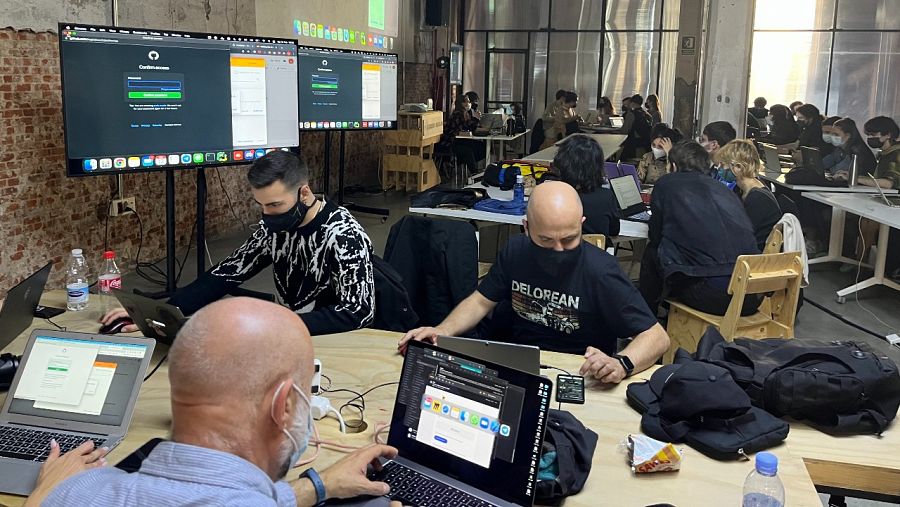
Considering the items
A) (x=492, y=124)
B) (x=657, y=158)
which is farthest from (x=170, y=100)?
(x=492, y=124)

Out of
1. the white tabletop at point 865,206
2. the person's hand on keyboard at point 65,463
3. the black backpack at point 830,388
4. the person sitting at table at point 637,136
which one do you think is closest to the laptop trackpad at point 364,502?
the person's hand on keyboard at point 65,463

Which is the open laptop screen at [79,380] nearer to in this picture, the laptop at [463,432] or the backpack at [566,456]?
the laptop at [463,432]

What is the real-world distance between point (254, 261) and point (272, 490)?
7.55ft

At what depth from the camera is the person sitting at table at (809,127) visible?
10.3 metres

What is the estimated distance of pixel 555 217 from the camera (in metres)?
2.89

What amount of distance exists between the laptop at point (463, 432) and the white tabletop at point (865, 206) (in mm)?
4989

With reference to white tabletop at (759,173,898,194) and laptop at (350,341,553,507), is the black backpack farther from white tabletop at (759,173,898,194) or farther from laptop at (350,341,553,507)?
white tabletop at (759,173,898,194)

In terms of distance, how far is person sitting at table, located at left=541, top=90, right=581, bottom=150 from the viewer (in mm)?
13172

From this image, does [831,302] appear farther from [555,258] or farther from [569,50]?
[569,50]

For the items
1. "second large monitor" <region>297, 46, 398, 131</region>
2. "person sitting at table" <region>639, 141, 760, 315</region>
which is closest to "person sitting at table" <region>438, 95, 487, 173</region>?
"second large monitor" <region>297, 46, 398, 131</region>

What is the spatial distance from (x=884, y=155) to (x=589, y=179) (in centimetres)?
395

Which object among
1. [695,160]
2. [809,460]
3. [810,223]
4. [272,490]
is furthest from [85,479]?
[810,223]

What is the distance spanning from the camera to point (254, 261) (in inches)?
138

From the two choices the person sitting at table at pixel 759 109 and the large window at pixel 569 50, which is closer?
the person sitting at table at pixel 759 109
